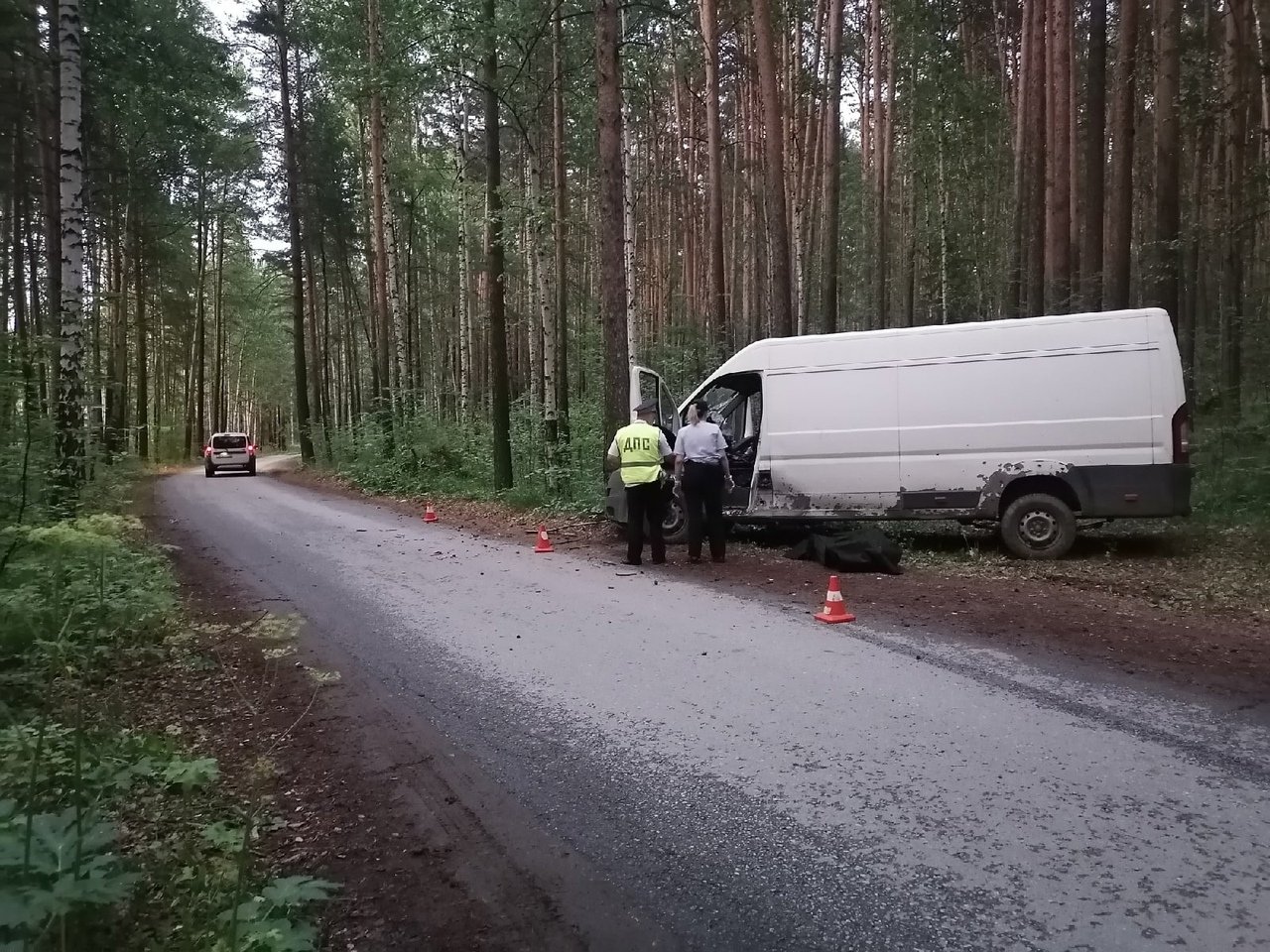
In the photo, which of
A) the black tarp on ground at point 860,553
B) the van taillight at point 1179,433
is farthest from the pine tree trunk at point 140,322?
the van taillight at point 1179,433

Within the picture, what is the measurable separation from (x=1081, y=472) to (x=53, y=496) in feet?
36.3

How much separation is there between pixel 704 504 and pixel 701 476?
451 millimetres

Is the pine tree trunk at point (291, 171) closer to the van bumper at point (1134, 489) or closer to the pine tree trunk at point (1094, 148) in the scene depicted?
the pine tree trunk at point (1094, 148)

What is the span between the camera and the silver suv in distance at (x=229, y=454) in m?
29.2

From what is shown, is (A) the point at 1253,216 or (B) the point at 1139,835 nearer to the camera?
(B) the point at 1139,835

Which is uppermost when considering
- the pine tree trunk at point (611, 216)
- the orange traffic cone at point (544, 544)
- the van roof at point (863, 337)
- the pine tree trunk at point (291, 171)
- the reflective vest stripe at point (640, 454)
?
the pine tree trunk at point (291, 171)

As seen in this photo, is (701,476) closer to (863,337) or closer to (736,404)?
(736,404)

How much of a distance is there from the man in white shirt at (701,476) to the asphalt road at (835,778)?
2584 mm

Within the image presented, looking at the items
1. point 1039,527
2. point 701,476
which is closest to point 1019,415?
point 1039,527

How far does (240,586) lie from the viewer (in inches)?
357

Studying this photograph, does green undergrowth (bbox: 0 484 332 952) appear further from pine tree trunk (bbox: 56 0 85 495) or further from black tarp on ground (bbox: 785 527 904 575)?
black tarp on ground (bbox: 785 527 904 575)

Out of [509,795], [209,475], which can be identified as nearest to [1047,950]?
[509,795]

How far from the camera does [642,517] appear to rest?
1016cm

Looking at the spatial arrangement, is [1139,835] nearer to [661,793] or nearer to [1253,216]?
[661,793]
